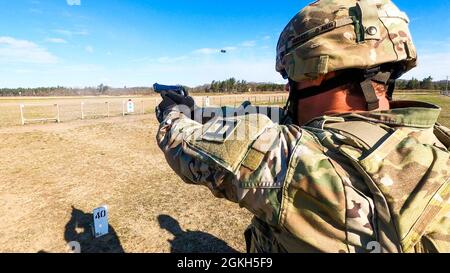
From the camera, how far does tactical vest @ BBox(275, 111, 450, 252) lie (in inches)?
35.1

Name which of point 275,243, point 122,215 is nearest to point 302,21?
point 275,243

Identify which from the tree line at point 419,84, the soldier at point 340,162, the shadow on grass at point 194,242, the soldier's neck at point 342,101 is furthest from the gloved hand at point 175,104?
the tree line at point 419,84

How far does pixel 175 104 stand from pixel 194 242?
318cm

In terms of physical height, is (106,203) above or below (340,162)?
below

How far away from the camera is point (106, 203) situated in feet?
18.7

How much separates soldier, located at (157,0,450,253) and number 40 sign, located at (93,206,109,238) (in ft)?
11.6

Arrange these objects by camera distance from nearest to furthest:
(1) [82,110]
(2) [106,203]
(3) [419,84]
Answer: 1. (2) [106,203]
2. (1) [82,110]
3. (3) [419,84]

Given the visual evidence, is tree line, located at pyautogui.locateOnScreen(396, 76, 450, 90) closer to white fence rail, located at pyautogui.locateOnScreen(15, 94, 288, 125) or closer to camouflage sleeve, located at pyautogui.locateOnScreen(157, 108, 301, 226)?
white fence rail, located at pyautogui.locateOnScreen(15, 94, 288, 125)

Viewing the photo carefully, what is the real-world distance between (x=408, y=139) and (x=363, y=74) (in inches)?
15.5

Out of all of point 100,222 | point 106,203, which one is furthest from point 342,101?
point 106,203

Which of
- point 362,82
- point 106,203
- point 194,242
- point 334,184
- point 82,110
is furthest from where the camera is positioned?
point 82,110

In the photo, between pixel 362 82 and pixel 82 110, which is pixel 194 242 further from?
pixel 82 110
